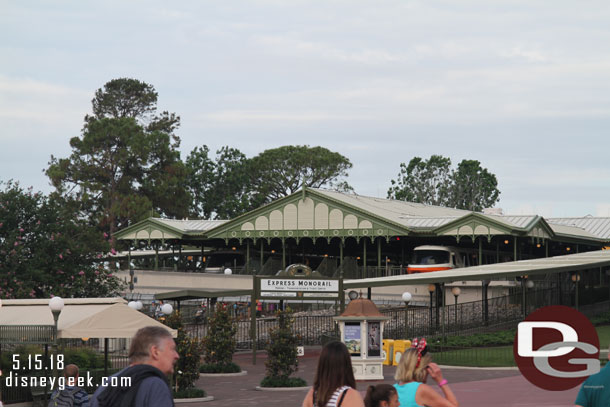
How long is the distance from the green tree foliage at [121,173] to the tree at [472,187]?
43786mm

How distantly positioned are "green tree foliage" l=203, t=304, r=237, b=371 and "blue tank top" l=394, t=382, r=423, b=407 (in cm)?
2421

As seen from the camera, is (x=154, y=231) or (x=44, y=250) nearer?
(x=44, y=250)

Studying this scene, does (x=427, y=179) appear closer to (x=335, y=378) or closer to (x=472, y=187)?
(x=472, y=187)

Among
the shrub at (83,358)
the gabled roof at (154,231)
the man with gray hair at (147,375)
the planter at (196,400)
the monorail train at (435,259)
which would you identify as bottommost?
the planter at (196,400)

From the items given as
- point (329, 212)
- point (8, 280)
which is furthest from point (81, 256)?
point (329, 212)

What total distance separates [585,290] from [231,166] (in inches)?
2204

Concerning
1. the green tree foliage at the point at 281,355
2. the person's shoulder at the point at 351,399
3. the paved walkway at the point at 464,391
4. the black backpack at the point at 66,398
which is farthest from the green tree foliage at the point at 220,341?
the person's shoulder at the point at 351,399

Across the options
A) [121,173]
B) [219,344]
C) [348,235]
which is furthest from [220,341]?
→ [121,173]

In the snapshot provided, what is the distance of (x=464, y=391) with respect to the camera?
2447 centimetres

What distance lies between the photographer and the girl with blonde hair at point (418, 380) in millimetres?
7836

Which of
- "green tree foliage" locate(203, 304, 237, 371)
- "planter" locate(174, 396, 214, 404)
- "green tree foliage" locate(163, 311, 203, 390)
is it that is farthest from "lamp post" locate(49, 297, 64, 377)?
"green tree foliage" locate(203, 304, 237, 371)

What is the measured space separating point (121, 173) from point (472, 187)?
51.9 m

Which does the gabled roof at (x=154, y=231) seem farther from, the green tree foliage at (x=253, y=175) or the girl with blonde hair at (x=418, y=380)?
the girl with blonde hair at (x=418, y=380)

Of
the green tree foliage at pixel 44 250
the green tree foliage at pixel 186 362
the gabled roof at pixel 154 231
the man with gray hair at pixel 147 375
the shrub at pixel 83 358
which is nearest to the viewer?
the man with gray hair at pixel 147 375
